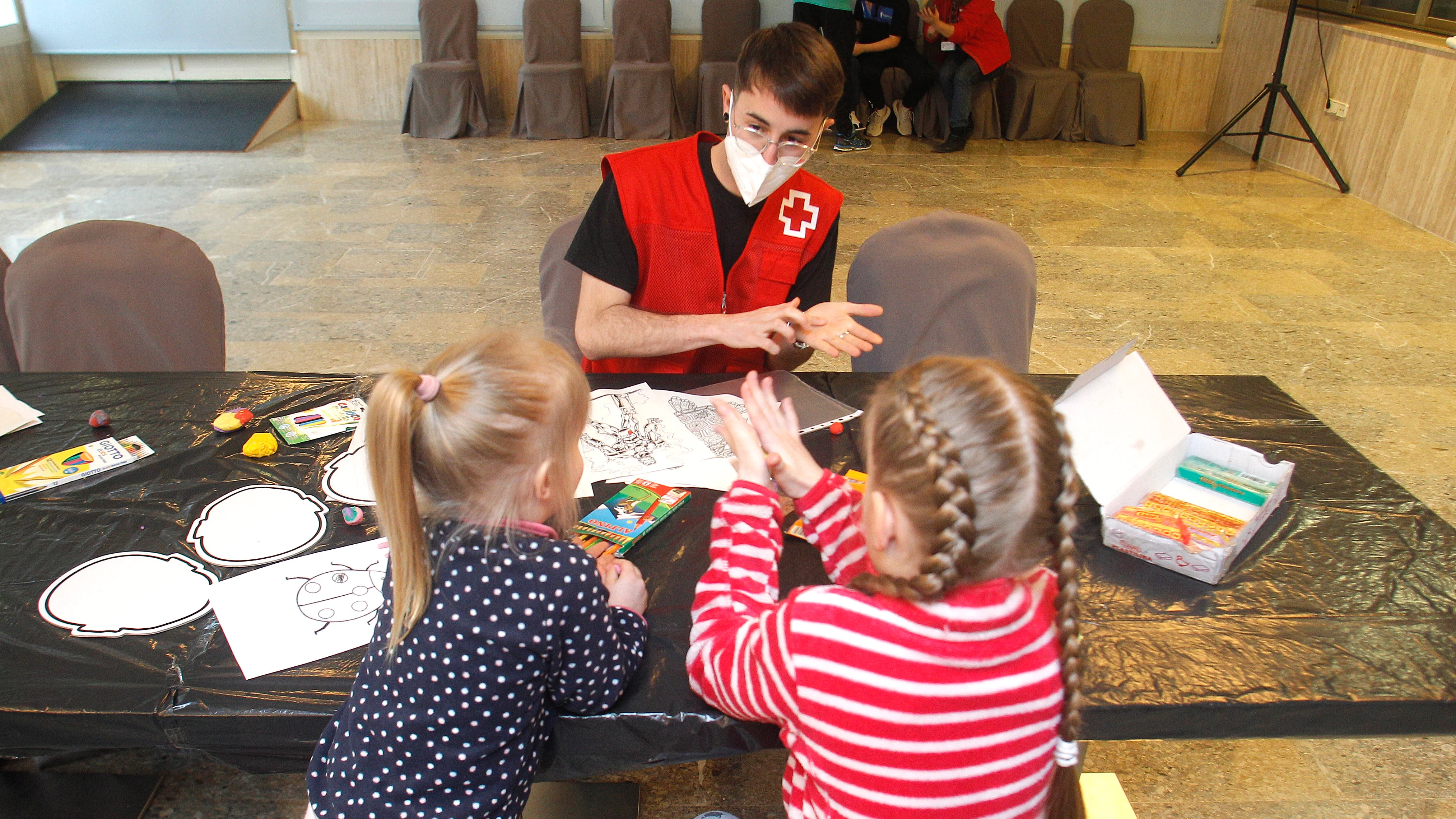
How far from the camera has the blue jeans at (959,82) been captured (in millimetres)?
6465

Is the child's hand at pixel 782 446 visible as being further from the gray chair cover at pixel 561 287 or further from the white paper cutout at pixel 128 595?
the gray chair cover at pixel 561 287

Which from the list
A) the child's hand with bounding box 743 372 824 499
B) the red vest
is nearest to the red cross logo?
the red vest

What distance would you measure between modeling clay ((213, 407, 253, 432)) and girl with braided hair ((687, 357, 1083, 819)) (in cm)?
110

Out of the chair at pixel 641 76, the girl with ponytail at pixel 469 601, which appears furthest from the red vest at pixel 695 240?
the chair at pixel 641 76

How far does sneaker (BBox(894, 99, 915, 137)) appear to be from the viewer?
272 inches

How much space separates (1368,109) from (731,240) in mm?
5169

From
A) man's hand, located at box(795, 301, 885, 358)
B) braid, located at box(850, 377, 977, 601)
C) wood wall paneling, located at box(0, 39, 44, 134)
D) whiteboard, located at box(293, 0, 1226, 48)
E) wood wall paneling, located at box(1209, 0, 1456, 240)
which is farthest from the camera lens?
whiteboard, located at box(293, 0, 1226, 48)

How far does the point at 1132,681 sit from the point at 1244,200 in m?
5.27

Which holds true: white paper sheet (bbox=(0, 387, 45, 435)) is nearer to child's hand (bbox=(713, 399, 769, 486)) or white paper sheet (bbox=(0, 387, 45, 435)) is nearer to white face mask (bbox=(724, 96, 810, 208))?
child's hand (bbox=(713, 399, 769, 486))

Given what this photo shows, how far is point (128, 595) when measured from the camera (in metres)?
1.30

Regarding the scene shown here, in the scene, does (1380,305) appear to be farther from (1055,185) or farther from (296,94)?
(296,94)

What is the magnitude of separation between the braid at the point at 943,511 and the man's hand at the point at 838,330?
31.9 inches

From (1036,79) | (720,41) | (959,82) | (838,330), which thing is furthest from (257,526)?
(1036,79)

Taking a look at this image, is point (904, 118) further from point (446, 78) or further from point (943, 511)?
point (943, 511)
